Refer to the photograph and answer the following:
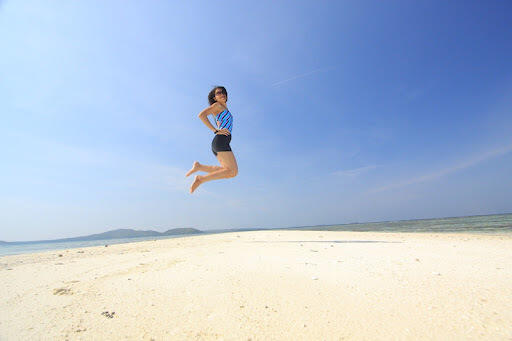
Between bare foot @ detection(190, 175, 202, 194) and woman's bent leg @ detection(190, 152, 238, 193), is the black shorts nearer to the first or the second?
woman's bent leg @ detection(190, 152, 238, 193)

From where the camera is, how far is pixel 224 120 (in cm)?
433

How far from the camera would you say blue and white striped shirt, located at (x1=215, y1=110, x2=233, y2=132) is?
14.2 ft

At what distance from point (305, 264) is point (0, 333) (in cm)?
360

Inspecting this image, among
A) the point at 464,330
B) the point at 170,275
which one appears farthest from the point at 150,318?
the point at 464,330

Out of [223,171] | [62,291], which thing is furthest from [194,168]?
[62,291]

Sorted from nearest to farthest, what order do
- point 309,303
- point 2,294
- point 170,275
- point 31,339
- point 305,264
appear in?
point 31,339 → point 309,303 → point 2,294 → point 170,275 → point 305,264

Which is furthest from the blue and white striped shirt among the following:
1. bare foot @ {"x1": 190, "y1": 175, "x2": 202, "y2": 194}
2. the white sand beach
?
the white sand beach

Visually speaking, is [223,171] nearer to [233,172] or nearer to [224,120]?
[233,172]

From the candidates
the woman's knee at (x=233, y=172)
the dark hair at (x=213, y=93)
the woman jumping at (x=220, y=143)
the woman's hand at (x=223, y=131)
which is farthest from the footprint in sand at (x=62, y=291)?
the dark hair at (x=213, y=93)

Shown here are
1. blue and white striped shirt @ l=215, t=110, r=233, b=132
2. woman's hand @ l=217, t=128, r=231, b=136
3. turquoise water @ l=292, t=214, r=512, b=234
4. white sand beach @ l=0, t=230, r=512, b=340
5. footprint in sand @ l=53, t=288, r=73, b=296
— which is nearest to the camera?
white sand beach @ l=0, t=230, r=512, b=340

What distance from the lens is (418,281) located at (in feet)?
8.68

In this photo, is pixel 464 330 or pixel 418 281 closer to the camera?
pixel 464 330

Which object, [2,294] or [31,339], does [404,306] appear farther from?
[2,294]

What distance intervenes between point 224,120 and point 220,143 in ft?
1.61
